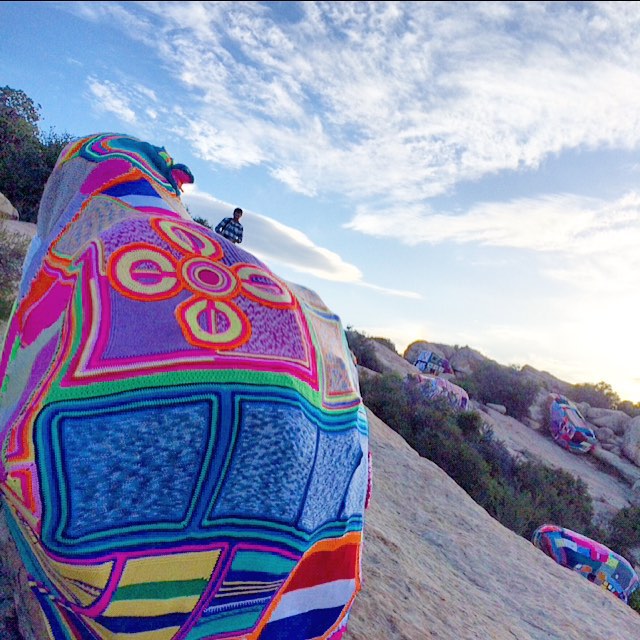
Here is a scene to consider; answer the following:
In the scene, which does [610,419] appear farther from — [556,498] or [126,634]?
[126,634]

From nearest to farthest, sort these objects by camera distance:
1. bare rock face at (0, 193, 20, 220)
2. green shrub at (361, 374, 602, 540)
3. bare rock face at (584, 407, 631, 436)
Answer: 1. green shrub at (361, 374, 602, 540)
2. bare rock face at (0, 193, 20, 220)
3. bare rock face at (584, 407, 631, 436)

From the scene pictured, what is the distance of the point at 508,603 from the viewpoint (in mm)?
3188

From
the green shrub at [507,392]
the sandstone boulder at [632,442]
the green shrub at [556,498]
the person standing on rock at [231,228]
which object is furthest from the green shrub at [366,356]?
the sandstone boulder at [632,442]

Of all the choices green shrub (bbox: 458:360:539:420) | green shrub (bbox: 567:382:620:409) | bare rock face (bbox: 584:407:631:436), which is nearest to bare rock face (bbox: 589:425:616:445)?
bare rock face (bbox: 584:407:631:436)

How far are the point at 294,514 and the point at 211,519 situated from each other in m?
0.18

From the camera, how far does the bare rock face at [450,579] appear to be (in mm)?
2352

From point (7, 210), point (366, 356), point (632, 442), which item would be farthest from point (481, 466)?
point (632, 442)

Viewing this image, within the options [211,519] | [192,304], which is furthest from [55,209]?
[211,519]

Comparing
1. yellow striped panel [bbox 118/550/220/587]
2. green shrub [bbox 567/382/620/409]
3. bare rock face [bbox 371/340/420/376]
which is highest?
green shrub [bbox 567/382/620/409]

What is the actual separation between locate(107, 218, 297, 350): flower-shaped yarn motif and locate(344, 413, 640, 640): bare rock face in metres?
1.48

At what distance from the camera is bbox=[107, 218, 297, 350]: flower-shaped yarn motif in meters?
1.05

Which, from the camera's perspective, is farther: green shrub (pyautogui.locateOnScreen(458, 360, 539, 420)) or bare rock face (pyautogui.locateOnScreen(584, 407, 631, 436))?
bare rock face (pyautogui.locateOnScreen(584, 407, 631, 436))

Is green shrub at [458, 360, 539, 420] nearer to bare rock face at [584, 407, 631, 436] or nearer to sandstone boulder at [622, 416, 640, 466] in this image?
sandstone boulder at [622, 416, 640, 466]

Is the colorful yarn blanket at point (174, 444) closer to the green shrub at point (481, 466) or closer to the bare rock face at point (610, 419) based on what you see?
the green shrub at point (481, 466)
